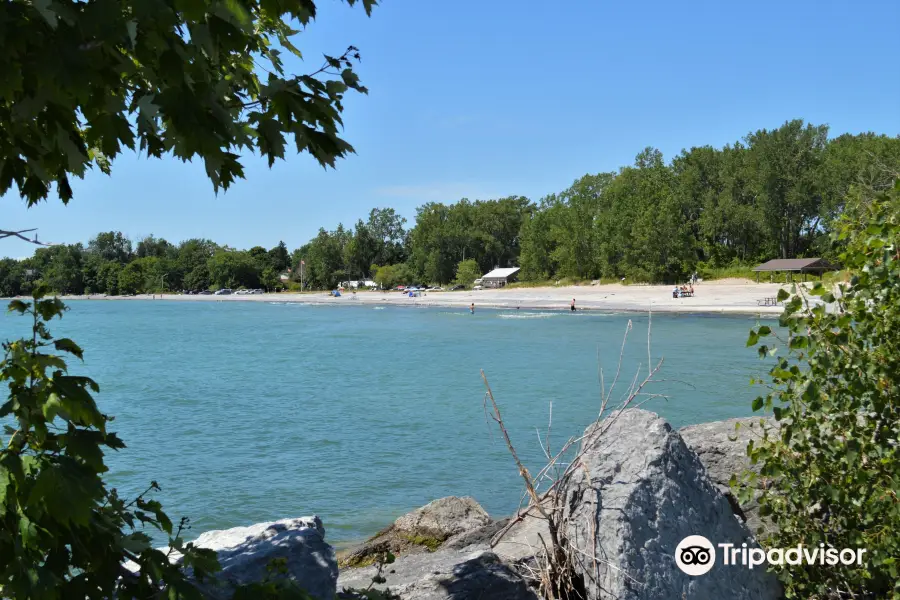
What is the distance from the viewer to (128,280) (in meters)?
176

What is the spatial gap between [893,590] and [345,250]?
505 feet

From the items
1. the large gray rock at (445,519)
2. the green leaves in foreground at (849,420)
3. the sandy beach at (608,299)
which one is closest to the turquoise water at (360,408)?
the green leaves in foreground at (849,420)

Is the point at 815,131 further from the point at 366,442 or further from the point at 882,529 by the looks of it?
the point at 882,529

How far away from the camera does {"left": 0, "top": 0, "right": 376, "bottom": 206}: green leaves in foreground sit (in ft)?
6.00

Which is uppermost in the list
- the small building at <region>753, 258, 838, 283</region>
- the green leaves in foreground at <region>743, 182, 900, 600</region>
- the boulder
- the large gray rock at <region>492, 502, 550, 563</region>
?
the small building at <region>753, 258, 838, 283</region>

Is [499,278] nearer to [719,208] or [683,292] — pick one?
[719,208]

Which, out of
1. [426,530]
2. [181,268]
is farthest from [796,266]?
[181,268]

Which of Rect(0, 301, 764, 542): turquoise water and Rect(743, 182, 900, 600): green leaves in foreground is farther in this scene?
Rect(0, 301, 764, 542): turquoise water

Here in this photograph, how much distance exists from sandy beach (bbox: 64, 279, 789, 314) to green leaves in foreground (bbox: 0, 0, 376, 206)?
59195 mm

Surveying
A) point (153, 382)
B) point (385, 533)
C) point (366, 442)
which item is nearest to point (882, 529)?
point (385, 533)

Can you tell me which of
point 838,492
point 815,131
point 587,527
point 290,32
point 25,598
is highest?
point 815,131

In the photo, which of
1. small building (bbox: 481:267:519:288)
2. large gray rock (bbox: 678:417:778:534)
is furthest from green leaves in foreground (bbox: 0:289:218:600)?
small building (bbox: 481:267:519:288)

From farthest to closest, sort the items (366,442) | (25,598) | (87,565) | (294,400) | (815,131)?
(815,131) < (294,400) < (366,442) < (87,565) < (25,598)

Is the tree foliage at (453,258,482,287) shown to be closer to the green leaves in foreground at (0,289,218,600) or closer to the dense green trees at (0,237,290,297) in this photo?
the dense green trees at (0,237,290,297)
